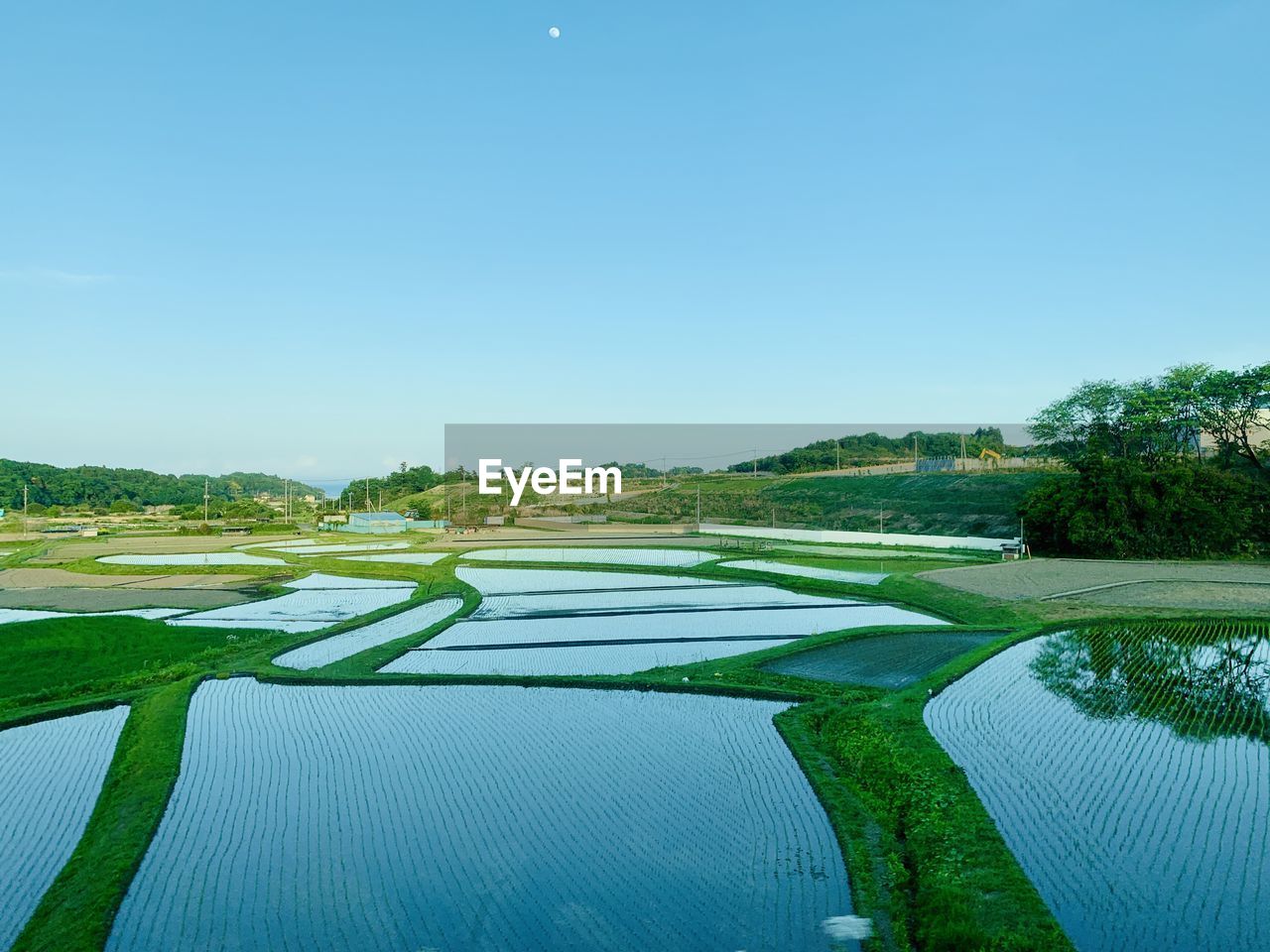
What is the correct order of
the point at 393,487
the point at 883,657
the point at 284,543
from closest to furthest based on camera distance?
1. the point at 883,657
2. the point at 284,543
3. the point at 393,487

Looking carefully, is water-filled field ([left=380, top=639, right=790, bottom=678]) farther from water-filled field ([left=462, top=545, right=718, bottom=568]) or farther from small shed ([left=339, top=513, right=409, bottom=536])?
small shed ([left=339, top=513, right=409, bottom=536])

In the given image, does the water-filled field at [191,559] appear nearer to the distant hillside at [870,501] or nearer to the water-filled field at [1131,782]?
Result: the distant hillside at [870,501]

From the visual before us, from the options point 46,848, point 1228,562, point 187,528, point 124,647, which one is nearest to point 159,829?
point 46,848

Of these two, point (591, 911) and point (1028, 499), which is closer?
point (591, 911)

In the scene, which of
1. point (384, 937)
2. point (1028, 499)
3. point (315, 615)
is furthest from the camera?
point (1028, 499)

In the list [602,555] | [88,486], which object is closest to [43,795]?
[602,555]

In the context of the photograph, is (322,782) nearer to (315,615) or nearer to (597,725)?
(597,725)

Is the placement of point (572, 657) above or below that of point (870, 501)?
below

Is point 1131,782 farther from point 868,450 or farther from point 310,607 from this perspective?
point 868,450
